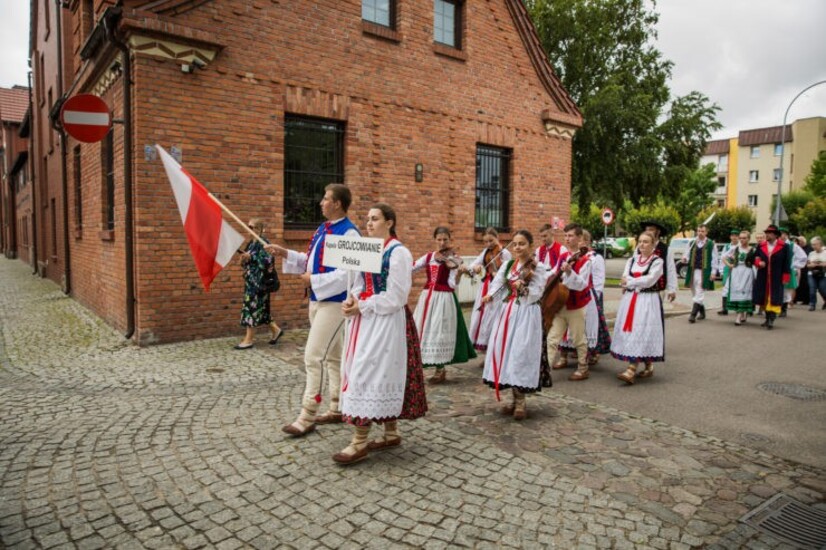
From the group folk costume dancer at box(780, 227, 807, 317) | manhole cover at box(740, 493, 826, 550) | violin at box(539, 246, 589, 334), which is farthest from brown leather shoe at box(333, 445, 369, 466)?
folk costume dancer at box(780, 227, 807, 317)

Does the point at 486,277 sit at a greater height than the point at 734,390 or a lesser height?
greater

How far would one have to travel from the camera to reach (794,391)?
654cm

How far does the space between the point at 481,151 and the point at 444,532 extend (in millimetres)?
10396

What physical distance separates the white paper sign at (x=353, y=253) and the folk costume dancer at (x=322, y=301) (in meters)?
0.29

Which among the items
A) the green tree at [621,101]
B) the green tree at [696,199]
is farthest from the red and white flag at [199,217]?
the green tree at [696,199]

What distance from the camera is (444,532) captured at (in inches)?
127

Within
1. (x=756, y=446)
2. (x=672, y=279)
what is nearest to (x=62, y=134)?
(x=672, y=279)

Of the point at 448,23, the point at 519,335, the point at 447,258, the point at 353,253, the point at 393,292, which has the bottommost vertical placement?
the point at 519,335

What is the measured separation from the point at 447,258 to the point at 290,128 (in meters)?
4.50

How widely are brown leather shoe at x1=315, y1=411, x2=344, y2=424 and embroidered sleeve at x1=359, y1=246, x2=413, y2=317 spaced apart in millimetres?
1374

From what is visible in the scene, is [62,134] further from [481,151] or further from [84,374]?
[481,151]

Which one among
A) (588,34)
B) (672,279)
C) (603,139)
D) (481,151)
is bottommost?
(672,279)

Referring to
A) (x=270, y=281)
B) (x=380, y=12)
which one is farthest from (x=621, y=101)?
(x=270, y=281)

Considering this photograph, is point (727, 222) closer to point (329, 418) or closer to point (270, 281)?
point (270, 281)
